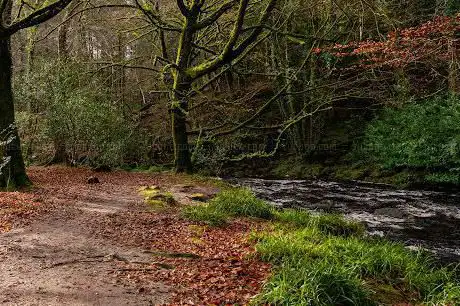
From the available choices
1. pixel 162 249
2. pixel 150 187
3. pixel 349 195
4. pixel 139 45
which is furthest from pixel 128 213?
pixel 139 45

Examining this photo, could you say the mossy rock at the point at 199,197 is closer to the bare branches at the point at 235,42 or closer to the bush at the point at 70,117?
the bare branches at the point at 235,42

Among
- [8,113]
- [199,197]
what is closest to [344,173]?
[199,197]

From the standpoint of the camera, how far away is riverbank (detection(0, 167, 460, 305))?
448 centimetres

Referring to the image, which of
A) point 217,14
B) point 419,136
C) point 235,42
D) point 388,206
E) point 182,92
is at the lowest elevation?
point 388,206

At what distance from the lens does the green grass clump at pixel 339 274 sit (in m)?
4.35

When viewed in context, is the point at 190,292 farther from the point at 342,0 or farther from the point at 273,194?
the point at 342,0

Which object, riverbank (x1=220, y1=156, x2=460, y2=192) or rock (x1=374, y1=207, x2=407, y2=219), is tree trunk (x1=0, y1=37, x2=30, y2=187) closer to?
rock (x1=374, y1=207, x2=407, y2=219)

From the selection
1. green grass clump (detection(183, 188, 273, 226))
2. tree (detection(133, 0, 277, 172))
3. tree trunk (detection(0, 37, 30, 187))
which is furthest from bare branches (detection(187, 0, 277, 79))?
tree trunk (detection(0, 37, 30, 187))

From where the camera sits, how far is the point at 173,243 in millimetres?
6508

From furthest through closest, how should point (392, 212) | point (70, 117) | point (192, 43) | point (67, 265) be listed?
point (70, 117)
point (192, 43)
point (392, 212)
point (67, 265)

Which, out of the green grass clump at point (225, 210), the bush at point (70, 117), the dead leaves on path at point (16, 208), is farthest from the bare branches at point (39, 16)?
the bush at point (70, 117)

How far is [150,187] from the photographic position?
38.7 ft

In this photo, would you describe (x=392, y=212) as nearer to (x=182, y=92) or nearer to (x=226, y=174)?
(x=182, y=92)

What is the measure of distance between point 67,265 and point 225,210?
4.09 m
